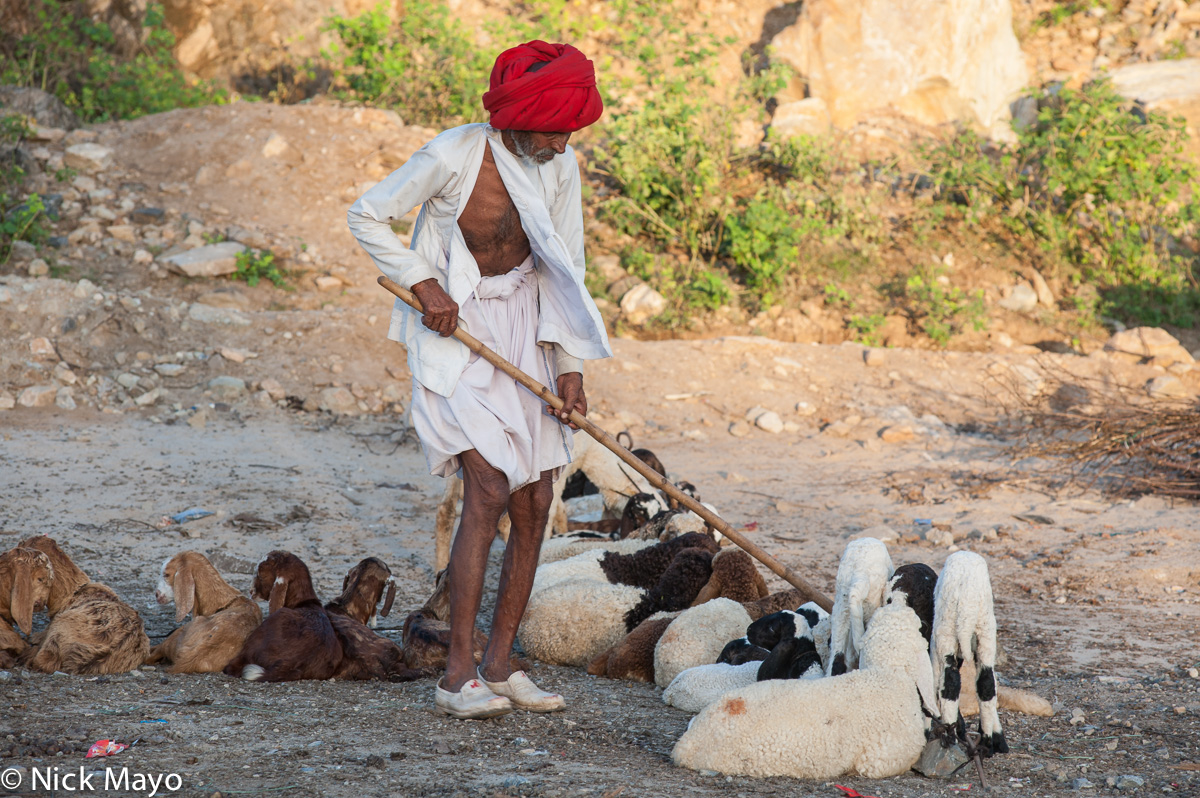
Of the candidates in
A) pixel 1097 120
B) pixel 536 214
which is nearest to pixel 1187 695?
pixel 536 214

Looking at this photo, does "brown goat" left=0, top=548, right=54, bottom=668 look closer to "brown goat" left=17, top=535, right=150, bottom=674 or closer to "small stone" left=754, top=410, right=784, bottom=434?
"brown goat" left=17, top=535, right=150, bottom=674

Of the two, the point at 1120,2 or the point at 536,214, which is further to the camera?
the point at 1120,2

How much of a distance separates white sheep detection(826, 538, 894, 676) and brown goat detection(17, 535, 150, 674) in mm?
2191

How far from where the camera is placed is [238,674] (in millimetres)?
3381

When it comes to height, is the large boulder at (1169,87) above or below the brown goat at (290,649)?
above

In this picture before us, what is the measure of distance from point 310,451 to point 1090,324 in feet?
26.0

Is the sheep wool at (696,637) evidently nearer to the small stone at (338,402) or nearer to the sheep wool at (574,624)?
the sheep wool at (574,624)

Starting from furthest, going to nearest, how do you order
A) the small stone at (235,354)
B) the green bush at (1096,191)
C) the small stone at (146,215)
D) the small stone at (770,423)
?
the green bush at (1096,191), the small stone at (146,215), the small stone at (770,423), the small stone at (235,354)

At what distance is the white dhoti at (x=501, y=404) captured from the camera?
319 cm

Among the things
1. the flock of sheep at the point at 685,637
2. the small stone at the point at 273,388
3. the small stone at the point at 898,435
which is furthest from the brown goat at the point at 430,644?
the small stone at the point at 898,435

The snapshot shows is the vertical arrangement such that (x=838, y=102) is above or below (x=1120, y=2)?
below

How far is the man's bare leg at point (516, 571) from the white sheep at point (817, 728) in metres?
0.78

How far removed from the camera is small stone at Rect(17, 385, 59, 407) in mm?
6695

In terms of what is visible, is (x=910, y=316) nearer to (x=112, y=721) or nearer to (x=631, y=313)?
(x=631, y=313)
